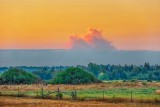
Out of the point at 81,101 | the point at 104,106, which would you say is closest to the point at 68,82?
the point at 81,101

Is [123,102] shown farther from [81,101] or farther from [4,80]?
[4,80]

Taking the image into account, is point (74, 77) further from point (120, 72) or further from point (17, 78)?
point (120, 72)

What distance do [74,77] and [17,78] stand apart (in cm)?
1137

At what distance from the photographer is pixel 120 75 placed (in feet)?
534

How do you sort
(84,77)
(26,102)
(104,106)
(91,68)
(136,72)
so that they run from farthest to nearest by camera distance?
(91,68)
(136,72)
(84,77)
(26,102)
(104,106)

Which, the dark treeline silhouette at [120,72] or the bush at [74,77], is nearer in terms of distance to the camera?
the bush at [74,77]

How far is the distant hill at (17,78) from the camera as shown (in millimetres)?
103569

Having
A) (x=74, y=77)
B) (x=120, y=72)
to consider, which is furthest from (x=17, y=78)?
(x=120, y=72)

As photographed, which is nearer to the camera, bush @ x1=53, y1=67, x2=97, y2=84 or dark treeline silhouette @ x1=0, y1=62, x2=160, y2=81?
bush @ x1=53, y1=67, x2=97, y2=84

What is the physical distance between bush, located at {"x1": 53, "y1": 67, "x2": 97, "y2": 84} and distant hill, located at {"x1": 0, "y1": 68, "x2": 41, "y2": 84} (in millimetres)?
4779

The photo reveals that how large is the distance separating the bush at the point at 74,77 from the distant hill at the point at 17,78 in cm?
478

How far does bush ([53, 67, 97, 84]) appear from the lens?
101 m

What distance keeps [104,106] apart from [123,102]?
5641 millimetres

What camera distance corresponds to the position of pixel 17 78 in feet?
340
